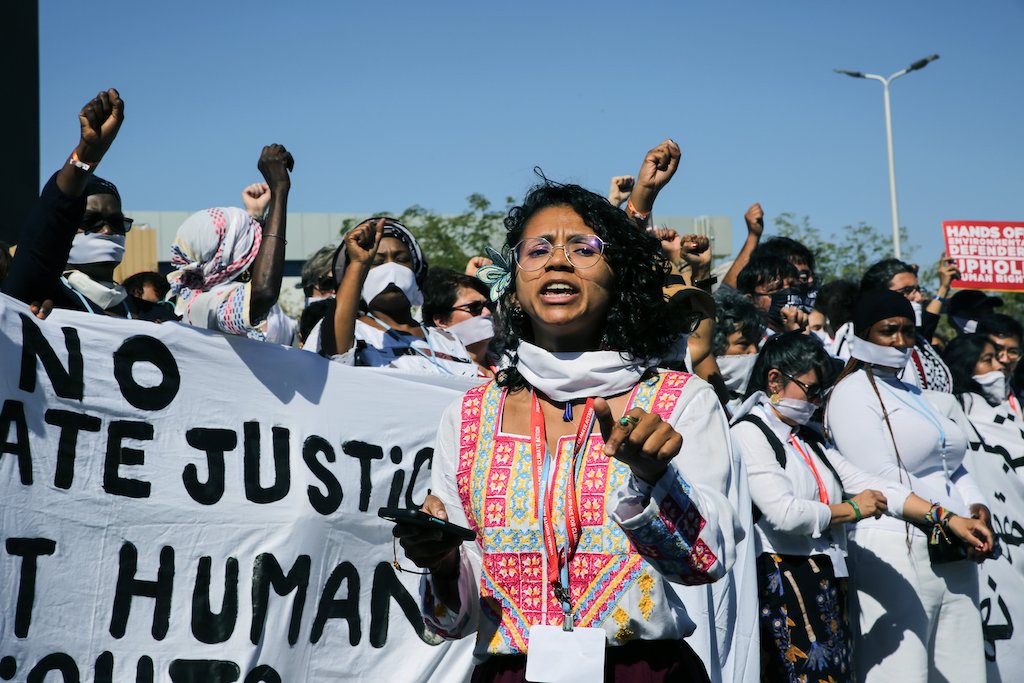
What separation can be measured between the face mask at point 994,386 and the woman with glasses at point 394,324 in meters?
3.82

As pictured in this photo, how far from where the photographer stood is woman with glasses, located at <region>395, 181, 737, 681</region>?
8.30 ft

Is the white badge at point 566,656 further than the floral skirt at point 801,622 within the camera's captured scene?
No

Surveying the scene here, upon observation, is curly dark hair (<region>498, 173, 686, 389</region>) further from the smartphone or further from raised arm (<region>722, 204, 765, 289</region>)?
raised arm (<region>722, 204, 765, 289</region>)

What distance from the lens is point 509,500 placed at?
280 cm

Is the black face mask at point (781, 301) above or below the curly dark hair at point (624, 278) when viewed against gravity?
above

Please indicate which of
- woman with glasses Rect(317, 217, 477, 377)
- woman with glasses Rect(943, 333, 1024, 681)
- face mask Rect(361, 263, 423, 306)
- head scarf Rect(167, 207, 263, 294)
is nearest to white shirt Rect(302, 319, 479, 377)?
woman with glasses Rect(317, 217, 477, 377)

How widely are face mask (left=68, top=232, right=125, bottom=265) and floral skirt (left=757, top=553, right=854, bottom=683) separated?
2.93 m

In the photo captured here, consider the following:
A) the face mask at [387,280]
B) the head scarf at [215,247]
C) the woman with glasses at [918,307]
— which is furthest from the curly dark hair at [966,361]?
the head scarf at [215,247]

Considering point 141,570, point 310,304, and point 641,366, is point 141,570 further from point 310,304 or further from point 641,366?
point 310,304

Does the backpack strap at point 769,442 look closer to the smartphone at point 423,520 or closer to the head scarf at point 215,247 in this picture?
the head scarf at point 215,247

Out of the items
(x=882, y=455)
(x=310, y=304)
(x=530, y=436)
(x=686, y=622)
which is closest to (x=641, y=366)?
(x=530, y=436)

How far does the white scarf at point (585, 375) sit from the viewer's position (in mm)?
2873

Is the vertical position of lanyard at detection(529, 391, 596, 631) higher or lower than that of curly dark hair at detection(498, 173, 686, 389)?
lower

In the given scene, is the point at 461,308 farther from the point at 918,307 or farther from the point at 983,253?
the point at 983,253
